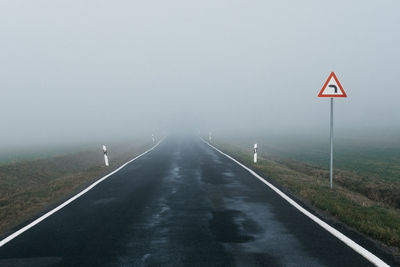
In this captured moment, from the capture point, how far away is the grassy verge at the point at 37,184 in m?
9.20

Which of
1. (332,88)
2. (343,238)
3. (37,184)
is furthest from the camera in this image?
(37,184)

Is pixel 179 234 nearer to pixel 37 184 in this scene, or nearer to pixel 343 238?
pixel 343 238

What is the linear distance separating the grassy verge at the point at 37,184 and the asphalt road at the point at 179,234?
3.20 feet

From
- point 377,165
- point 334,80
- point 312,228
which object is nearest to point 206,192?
point 312,228

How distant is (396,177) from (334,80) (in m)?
8.23

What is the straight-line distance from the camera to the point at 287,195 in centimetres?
1015

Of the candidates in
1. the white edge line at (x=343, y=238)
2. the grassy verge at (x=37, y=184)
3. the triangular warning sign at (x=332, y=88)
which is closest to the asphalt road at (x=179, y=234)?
the white edge line at (x=343, y=238)

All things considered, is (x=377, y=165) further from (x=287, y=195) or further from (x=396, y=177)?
(x=287, y=195)

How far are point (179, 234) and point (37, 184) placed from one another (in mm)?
11869

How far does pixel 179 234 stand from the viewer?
6.48 m

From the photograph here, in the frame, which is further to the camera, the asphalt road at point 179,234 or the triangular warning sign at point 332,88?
the triangular warning sign at point 332,88

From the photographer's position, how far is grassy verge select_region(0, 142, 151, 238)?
920 centimetres

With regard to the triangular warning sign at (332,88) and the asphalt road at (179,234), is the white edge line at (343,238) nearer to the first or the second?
the asphalt road at (179,234)

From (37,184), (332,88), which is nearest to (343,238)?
(332,88)
